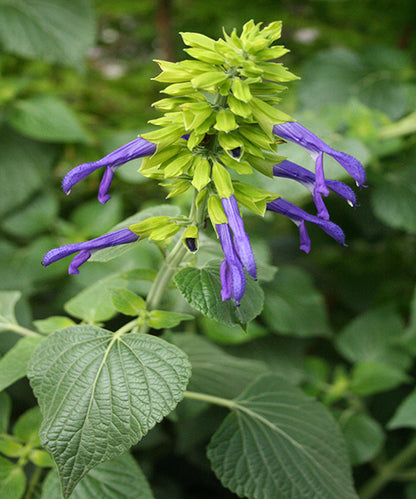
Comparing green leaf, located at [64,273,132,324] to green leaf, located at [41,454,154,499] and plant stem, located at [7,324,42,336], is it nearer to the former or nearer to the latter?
plant stem, located at [7,324,42,336]

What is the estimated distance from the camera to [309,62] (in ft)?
5.63

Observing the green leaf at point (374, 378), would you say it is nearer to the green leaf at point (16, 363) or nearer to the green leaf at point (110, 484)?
the green leaf at point (110, 484)

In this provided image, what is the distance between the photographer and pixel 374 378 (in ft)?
3.53

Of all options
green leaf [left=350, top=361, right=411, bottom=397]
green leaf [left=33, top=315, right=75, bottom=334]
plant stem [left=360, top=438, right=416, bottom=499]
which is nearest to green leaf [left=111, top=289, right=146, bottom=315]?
green leaf [left=33, top=315, right=75, bottom=334]

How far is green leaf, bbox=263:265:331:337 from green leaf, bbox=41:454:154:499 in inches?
23.0

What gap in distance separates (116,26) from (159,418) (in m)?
2.31

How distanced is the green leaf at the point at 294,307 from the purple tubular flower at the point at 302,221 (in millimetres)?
647

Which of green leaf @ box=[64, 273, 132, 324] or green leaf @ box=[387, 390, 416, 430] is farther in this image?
green leaf @ box=[387, 390, 416, 430]

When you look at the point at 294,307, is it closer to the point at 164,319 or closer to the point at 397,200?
the point at 397,200

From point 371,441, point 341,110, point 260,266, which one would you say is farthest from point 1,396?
point 341,110

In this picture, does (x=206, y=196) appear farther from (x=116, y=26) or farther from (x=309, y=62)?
(x=116, y=26)

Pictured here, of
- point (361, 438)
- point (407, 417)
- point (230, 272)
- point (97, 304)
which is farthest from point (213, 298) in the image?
point (361, 438)

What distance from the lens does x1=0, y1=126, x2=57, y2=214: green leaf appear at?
1.32m

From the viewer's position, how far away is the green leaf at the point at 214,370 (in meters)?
0.78
